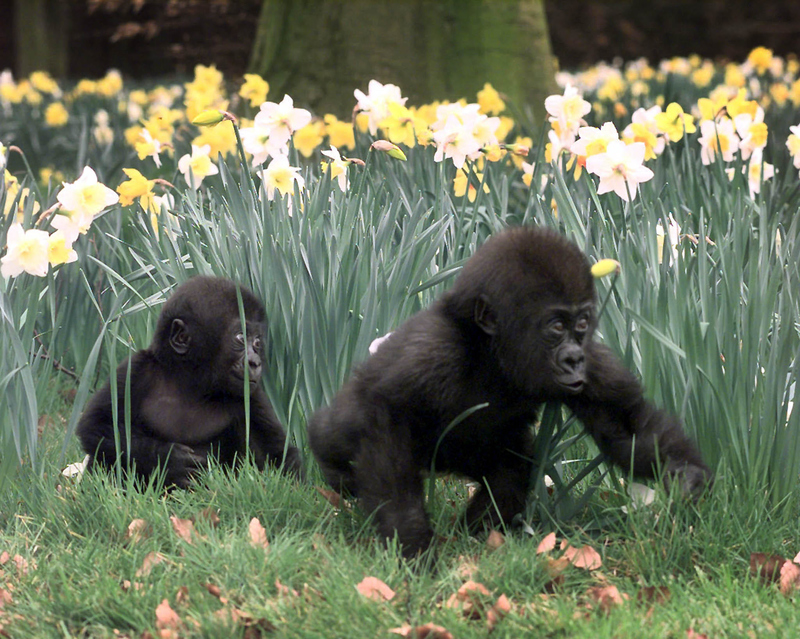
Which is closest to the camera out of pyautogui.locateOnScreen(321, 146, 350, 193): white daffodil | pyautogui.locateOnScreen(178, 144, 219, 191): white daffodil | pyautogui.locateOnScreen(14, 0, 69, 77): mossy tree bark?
pyautogui.locateOnScreen(321, 146, 350, 193): white daffodil

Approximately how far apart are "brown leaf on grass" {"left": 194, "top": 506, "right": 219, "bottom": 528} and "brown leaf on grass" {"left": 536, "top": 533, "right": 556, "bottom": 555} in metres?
0.83

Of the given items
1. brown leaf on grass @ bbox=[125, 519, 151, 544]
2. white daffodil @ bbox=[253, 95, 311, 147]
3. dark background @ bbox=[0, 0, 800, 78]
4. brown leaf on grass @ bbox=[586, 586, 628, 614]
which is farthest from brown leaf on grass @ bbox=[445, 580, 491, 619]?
dark background @ bbox=[0, 0, 800, 78]

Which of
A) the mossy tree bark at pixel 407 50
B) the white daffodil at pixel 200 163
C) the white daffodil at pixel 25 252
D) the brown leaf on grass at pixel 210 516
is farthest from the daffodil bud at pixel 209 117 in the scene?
the mossy tree bark at pixel 407 50

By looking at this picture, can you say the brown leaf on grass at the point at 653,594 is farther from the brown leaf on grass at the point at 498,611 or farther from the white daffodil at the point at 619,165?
the white daffodil at the point at 619,165

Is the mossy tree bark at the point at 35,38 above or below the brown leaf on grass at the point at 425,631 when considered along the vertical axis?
above

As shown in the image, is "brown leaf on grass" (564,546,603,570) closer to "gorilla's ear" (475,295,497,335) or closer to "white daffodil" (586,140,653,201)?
"gorilla's ear" (475,295,497,335)

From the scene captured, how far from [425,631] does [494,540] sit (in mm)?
435

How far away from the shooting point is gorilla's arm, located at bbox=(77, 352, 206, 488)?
9.75ft

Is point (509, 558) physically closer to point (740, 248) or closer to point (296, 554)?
point (296, 554)

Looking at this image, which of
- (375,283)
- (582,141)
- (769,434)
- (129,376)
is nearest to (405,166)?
(582,141)

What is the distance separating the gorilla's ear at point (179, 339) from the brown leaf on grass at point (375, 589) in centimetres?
105

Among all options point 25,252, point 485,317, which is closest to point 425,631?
point 485,317

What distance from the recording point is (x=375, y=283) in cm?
295

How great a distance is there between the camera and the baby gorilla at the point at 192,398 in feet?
9.78
